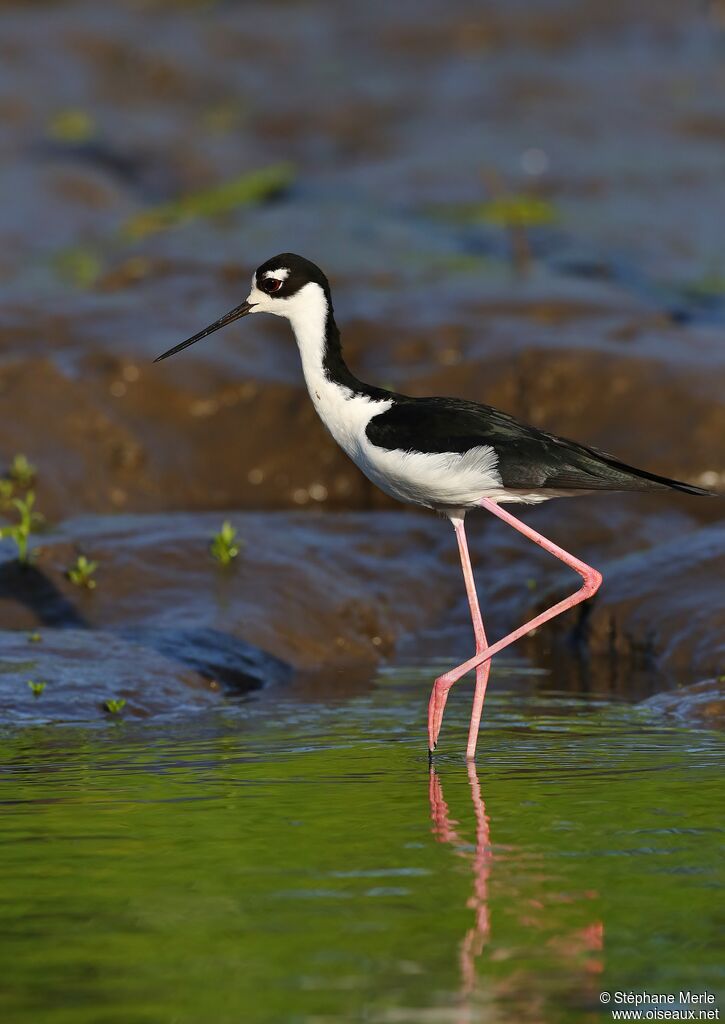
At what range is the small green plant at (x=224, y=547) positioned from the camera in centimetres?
952

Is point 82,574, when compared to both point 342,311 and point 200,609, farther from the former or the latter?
point 342,311

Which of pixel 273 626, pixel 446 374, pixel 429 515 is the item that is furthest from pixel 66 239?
pixel 273 626

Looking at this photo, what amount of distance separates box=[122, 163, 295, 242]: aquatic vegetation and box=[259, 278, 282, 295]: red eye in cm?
923

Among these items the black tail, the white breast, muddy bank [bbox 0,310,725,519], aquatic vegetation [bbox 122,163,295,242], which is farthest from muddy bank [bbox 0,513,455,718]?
aquatic vegetation [bbox 122,163,295,242]

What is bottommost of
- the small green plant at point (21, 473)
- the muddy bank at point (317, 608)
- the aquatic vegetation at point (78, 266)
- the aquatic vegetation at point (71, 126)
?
the muddy bank at point (317, 608)

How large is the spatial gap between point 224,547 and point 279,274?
228cm

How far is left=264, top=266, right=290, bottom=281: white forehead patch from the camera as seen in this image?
25.2ft

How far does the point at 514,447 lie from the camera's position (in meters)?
6.95

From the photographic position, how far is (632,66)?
2172 cm

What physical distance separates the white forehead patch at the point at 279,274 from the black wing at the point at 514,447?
3.17 feet

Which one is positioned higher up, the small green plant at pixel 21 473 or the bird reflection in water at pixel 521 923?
the small green plant at pixel 21 473

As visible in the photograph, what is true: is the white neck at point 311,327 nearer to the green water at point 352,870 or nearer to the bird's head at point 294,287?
the bird's head at point 294,287

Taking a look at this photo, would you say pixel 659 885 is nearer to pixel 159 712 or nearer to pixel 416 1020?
pixel 416 1020

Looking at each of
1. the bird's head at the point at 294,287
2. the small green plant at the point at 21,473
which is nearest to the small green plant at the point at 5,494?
the small green plant at the point at 21,473
